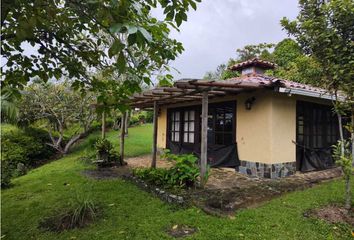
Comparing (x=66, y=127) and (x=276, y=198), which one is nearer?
(x=276, y=198)

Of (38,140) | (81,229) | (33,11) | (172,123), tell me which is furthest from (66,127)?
(33,11)

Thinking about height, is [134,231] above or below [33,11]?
below

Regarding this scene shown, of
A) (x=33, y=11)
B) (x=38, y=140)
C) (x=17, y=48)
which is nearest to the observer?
(x=33, y=11)

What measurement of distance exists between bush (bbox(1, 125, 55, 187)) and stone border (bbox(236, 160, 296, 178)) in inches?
Result: 316

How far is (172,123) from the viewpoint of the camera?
11250 mm

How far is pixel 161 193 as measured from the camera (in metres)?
5.54

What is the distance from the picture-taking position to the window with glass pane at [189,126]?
389 inches

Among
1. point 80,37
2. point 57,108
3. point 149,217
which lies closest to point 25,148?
point 57,108

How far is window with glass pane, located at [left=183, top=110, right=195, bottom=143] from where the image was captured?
9.88 meters

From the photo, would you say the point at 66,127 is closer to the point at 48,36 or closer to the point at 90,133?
the point at 90,133

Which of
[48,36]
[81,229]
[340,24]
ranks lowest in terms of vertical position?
[81,229]

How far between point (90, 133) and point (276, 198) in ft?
47.7

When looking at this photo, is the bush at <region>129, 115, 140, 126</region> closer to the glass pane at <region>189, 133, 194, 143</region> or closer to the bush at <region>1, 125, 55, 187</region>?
the bush at <region>1, 125, 55, 187</region>

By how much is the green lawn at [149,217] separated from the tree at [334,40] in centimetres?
109
